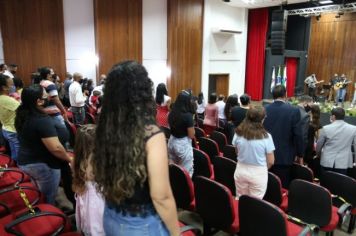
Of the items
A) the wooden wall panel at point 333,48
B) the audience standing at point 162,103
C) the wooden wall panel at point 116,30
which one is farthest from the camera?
the wooden wall panel at point 333,48

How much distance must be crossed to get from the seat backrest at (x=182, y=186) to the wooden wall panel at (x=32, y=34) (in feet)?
22.3

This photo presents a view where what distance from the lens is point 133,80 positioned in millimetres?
1160

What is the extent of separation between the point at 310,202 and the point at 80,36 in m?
7.89

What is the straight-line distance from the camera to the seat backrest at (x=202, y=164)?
10.7 ft

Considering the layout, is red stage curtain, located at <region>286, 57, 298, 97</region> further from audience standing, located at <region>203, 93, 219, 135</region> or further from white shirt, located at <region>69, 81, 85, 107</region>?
white shirt, located at <region>69, 81, 85, 107</region>

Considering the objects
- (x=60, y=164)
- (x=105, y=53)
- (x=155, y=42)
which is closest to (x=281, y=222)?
(x=60, y=164)

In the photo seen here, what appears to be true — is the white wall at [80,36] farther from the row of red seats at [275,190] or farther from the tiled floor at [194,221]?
the tiled floor at [194,221]

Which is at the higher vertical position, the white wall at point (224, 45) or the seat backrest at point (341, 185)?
the white wall at point (224, 45)

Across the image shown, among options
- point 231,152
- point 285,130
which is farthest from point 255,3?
point 285,130

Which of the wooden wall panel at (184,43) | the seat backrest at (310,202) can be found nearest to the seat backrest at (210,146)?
the seat backrest at (310,202)

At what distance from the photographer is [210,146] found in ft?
13.0

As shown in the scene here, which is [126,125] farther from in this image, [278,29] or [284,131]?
[278,29]

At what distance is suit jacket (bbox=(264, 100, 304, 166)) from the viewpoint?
9.97ft

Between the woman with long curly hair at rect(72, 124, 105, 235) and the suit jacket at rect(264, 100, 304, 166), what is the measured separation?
2105mm
